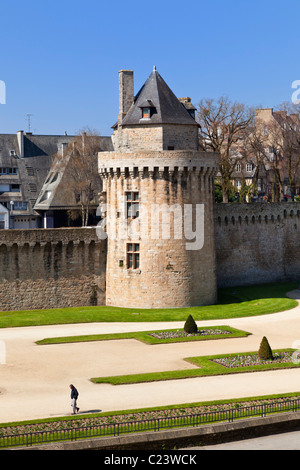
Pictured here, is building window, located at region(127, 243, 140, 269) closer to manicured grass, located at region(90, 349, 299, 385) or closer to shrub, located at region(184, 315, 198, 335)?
shrub, located at region(184, 315, 198, 335)

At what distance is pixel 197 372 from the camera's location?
118ft

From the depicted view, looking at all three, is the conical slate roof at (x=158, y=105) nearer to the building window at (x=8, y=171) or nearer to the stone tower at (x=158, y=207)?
the stone tower at (x=158, y=207)

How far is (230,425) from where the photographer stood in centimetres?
2923

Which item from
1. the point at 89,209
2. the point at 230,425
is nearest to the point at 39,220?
the point at 89,209

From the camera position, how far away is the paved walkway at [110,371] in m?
31.5

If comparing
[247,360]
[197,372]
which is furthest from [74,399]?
[247,360]

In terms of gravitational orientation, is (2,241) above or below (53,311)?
above

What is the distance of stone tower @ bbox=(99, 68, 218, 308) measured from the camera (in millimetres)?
51688

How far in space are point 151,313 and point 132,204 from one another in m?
7.73

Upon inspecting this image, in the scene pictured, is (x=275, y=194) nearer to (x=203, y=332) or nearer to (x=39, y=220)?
(x=39, y=220)

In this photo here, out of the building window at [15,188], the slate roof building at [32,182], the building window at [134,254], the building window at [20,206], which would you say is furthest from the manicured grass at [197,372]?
the building window at [15,188]

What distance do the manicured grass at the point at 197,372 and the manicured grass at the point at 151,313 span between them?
11.1 m

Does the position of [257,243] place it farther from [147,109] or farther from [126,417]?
[126,417]

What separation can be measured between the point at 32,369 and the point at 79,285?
17.4 meters
